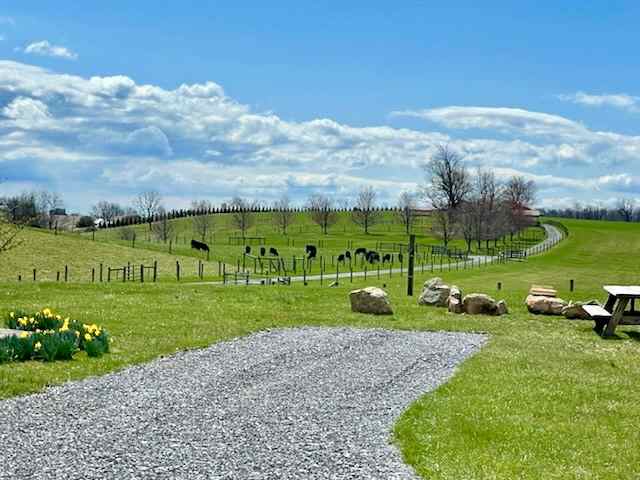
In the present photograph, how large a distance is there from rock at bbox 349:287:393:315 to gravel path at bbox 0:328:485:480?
7.69m

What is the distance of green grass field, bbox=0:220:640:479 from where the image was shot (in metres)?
10.6

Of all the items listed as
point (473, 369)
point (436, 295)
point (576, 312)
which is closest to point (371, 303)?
point (436, 295)

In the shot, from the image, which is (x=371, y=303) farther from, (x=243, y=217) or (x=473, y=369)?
(x=243, y=217)

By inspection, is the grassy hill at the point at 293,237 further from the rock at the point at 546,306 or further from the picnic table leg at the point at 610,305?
the picnic table leg at the point at 610,305

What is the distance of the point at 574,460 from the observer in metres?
10.4

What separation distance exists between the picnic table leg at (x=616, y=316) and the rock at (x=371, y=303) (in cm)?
732

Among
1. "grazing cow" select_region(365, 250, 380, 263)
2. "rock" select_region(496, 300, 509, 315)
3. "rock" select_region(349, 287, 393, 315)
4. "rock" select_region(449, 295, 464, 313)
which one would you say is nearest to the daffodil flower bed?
"rock" select_region(349, 287, 393, 315)

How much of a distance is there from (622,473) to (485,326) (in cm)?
1455

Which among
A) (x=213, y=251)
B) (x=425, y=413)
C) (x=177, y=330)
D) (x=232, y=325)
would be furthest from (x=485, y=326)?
(x=213, y=251)

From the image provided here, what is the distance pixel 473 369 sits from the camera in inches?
663

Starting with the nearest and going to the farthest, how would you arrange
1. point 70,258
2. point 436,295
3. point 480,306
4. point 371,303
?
→ point 371,303 → point 480,306 → point 436,295 → point 70,258

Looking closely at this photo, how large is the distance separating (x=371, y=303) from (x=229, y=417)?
587 inches

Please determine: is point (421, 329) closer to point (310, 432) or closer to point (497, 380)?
point (497, 380)

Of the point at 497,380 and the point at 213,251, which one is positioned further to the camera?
the point at 213,251
